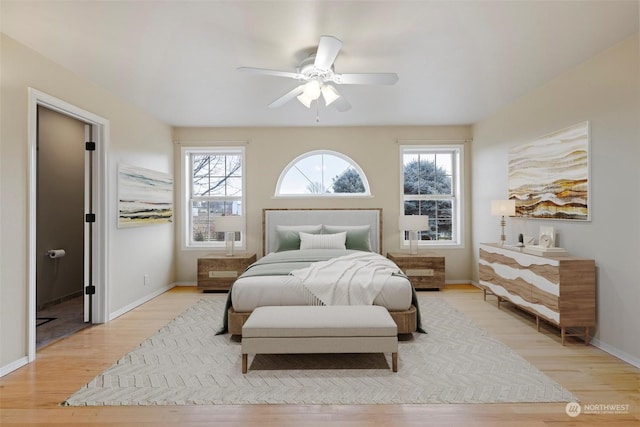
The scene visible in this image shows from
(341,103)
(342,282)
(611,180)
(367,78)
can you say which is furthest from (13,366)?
(611,180)

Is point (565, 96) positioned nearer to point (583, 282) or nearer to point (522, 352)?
point (583, 282)

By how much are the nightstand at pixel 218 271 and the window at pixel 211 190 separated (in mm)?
697

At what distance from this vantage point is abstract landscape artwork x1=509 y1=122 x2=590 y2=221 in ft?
10.4

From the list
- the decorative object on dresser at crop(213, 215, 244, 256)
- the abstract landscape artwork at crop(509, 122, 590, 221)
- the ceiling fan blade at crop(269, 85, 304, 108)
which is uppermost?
the ceiling fan blade at crop(269, 85, 304, 108)

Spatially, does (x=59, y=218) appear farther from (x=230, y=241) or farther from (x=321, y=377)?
(x=321, y=377)

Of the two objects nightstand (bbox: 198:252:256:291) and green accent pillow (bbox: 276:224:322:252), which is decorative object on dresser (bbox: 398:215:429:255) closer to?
green accent pillow (bbox: 276:224:322:252)

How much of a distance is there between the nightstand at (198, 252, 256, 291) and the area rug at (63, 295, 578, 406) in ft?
5.81

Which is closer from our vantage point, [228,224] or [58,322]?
[58,322]

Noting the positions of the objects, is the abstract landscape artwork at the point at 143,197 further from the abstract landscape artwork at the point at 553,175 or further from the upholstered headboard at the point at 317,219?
the abstract landscape artwork at the point at 553,175

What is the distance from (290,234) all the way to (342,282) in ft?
A: 6.69

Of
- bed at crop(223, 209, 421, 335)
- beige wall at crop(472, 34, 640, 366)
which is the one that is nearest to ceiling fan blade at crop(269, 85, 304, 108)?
bed at crop(223, 209, 421, 335)

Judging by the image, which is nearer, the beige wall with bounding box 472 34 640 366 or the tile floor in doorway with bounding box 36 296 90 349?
the beige wall with bounding box 472 34 640 366

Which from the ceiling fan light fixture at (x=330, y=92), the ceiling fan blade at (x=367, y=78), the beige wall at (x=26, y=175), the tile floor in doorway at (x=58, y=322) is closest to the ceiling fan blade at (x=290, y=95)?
the ceiling fan light fixture at (x=330, y=92)

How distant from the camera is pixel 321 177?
5.68m
